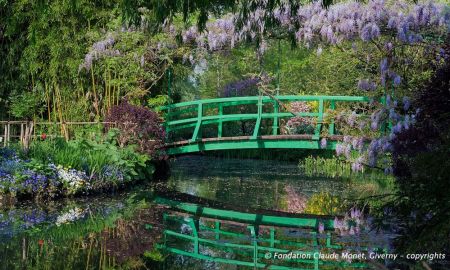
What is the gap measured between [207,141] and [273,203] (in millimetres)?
2908

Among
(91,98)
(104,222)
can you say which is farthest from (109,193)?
(91,98)

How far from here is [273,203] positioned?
906cm

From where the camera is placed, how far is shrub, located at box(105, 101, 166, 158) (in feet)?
36.4

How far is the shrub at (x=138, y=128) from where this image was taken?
11102 mm

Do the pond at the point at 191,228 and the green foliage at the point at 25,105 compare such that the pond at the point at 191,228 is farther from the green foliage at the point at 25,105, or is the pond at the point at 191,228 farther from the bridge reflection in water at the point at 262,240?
the green foliage at the point at 25,105

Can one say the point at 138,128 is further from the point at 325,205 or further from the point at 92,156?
the point at 325,205

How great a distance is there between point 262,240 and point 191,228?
88cm

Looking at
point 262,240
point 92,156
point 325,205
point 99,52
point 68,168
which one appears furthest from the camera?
point 99,52

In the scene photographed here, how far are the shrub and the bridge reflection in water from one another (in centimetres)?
273

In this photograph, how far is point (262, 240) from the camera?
653 cm

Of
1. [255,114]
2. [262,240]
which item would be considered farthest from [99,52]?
[262,240]

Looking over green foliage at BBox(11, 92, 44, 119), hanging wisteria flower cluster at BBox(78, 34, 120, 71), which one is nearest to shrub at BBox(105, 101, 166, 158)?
hanging wisteria flower cluster at BBox(78, 34, 120, 71)

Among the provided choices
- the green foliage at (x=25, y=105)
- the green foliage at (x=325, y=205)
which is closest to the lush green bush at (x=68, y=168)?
the green foliage at (x=25, y=105)

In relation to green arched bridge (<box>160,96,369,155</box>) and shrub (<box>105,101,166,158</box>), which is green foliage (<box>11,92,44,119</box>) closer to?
shrub (<box>105,101,166,158</box>)
